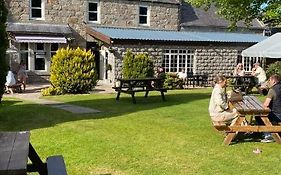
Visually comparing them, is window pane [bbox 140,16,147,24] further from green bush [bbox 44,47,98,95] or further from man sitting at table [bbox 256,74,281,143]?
man sitting at table [bbox 256,74,281,143]

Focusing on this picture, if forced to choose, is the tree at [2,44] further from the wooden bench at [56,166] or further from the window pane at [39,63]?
the window pane at [39,63]

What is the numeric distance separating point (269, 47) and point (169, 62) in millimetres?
8215

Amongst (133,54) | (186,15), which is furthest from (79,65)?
(186,15)

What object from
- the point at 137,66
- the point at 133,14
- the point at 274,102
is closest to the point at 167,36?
the point at 133,14

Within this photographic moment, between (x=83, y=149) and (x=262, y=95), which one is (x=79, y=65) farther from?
(x=83, y=149)

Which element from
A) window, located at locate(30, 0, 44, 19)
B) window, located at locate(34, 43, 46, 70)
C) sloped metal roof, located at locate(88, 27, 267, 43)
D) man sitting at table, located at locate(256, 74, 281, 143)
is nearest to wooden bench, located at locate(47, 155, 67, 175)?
man sitting at table, located at locate(256, 74, 281, 143)

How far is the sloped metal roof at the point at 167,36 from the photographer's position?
24.0m

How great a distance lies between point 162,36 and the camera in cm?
2559

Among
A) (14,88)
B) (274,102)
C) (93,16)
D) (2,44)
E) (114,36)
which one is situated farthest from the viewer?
(93,16)

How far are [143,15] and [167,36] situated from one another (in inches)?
146

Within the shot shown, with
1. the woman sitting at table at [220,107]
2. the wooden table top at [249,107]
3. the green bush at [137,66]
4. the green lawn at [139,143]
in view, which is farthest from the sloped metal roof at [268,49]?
the woman sitting at table at [220,107]

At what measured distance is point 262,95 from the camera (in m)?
18.1

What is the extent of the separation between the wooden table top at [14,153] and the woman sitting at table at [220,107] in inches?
195

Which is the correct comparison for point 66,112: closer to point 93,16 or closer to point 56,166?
point 56,166
